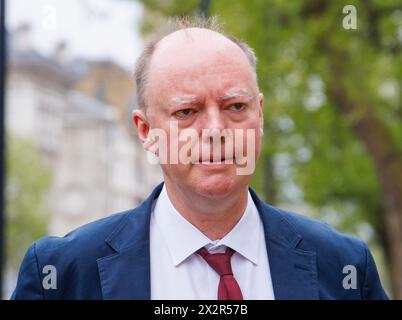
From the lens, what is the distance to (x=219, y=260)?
288 cm

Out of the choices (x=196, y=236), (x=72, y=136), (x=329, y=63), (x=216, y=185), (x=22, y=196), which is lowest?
(x=196, y=236)

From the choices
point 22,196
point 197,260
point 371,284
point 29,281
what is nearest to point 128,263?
point 197,260

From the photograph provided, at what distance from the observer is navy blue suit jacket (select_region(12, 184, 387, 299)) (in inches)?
112

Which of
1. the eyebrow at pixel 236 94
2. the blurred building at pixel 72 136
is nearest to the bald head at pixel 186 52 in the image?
the eyebrow at pixel 236 94

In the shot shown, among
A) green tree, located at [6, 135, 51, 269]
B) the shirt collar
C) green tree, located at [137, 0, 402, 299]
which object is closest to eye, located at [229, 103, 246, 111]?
the shirt collar

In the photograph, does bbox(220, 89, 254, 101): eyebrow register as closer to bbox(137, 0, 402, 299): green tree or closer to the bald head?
the bald head

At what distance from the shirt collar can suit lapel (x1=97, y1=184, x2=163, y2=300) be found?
66 millimetres

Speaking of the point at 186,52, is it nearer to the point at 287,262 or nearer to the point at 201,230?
the point at 201,230

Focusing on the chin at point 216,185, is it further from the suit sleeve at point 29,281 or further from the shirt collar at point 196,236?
the suit sleeve at point 29,281

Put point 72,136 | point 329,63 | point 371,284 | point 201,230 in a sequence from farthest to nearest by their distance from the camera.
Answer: point 72,136 → point 329,63 → point 371,284 → point 201,230

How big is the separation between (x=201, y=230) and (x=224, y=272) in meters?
0.16

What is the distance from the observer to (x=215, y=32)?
3.00 meters

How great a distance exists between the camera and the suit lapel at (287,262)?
283 centimetres

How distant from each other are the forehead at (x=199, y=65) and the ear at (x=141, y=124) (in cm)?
12
